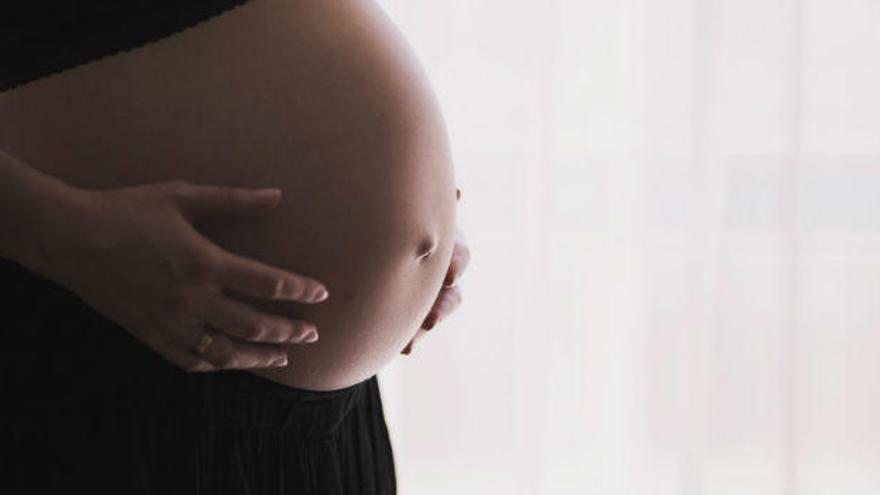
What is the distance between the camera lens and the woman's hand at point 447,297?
2.98 ft

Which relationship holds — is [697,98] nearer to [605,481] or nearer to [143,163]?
[605,481]

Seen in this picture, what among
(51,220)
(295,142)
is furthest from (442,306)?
(51,220)

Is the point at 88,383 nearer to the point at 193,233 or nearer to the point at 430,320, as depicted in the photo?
the point at 193,233

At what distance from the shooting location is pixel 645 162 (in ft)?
5.93

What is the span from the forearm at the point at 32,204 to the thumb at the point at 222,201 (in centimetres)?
7

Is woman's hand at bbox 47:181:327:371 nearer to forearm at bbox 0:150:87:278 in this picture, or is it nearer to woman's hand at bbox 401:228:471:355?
forearm at bbox 0:150:87:278

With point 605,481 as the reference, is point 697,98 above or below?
above

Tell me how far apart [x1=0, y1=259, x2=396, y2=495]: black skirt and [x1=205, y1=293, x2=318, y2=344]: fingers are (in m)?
0.09

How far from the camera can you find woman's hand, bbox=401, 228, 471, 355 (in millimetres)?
907

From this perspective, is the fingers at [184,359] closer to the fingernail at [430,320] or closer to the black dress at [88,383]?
the black dress at [88,383]

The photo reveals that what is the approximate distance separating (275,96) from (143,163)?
0.10 metres

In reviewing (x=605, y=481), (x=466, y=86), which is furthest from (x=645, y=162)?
(x=605, y=481)

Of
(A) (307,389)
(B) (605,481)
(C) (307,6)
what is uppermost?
(C) (307,6)

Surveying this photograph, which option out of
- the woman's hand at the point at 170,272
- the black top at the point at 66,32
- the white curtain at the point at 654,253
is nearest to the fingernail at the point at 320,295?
the woman's hand at the point at 170,272
